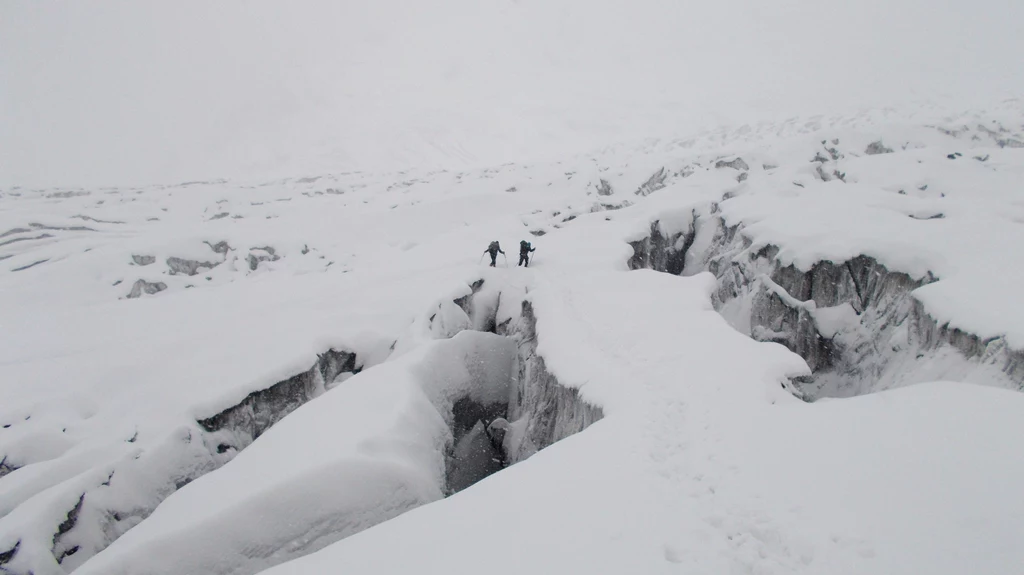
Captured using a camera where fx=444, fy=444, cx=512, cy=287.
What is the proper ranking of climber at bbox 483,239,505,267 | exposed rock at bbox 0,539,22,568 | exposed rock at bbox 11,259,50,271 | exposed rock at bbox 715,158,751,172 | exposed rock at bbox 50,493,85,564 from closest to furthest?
exposed rock at bbox 0,539,22,568, exposed rock at bbox 50,493,85,564, climber at bbox 483,239,505,267, exposed rock at bbox 11,259,50,271, exposed rock at bbox 715,158,751,172

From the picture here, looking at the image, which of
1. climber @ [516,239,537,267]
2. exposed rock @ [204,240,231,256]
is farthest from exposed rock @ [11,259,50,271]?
climber @ [516,239,537,267]

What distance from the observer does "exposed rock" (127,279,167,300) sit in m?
21.6

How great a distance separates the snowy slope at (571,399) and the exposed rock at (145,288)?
15 cm

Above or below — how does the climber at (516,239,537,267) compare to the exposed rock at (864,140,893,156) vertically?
below

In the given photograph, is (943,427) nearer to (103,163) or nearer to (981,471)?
(981,471)

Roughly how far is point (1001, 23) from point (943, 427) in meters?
130

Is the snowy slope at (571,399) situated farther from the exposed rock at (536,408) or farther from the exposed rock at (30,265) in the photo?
the exposed rock at (30,265)

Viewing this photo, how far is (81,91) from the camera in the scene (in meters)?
78.6

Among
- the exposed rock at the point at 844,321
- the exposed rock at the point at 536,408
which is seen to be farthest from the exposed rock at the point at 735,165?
the exposed rock at the point at 536,408

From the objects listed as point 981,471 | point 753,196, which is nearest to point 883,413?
point 981,471

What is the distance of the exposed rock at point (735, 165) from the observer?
1176 inches

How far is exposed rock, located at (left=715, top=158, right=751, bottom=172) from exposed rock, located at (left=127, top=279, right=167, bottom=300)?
33873mm

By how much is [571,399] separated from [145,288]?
23.5 meters

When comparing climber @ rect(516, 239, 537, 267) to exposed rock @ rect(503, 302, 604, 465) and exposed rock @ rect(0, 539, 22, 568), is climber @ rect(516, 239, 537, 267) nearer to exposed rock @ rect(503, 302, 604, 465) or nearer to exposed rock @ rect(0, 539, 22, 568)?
exposed rock @ rect(503, 302, 604, 465)
